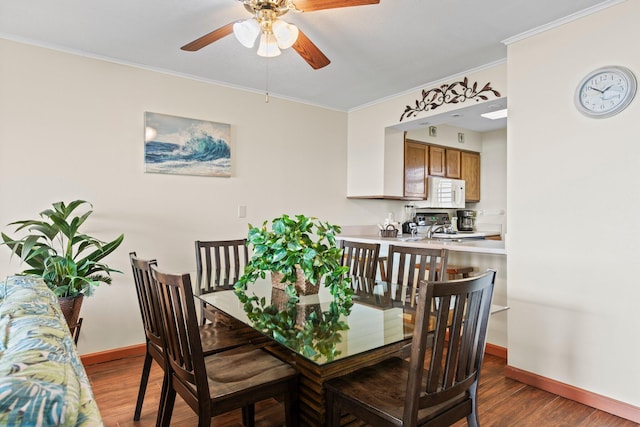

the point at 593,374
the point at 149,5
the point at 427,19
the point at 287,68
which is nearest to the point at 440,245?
the point at 593,374

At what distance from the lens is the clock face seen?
211 cm

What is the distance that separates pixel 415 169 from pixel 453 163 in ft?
2.94

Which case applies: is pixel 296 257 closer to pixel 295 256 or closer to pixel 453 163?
pixel 295 256

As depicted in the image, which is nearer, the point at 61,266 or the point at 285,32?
the point at 285,32

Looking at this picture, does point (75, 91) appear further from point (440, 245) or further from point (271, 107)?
point (440, 245)

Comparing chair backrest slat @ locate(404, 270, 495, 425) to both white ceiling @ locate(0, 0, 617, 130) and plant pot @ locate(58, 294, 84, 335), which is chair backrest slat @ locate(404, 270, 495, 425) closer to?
white ceiling @ locate(0, 0, 617, 130)

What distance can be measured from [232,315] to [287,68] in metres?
2.15

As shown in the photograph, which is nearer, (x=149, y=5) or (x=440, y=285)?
(x=440, y=285)

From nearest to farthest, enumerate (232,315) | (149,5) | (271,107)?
(232,315) < (149,5) < (271,107)

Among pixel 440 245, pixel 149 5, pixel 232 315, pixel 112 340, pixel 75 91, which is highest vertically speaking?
pixel 149 5

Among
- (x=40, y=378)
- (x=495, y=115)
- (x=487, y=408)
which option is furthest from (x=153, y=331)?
(x=495, y=115)

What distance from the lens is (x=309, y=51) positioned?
2156mm

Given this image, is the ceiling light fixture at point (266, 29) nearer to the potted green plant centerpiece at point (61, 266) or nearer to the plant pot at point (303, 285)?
the plant pot at point (303, 285)

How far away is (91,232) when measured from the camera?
2.85 metres
